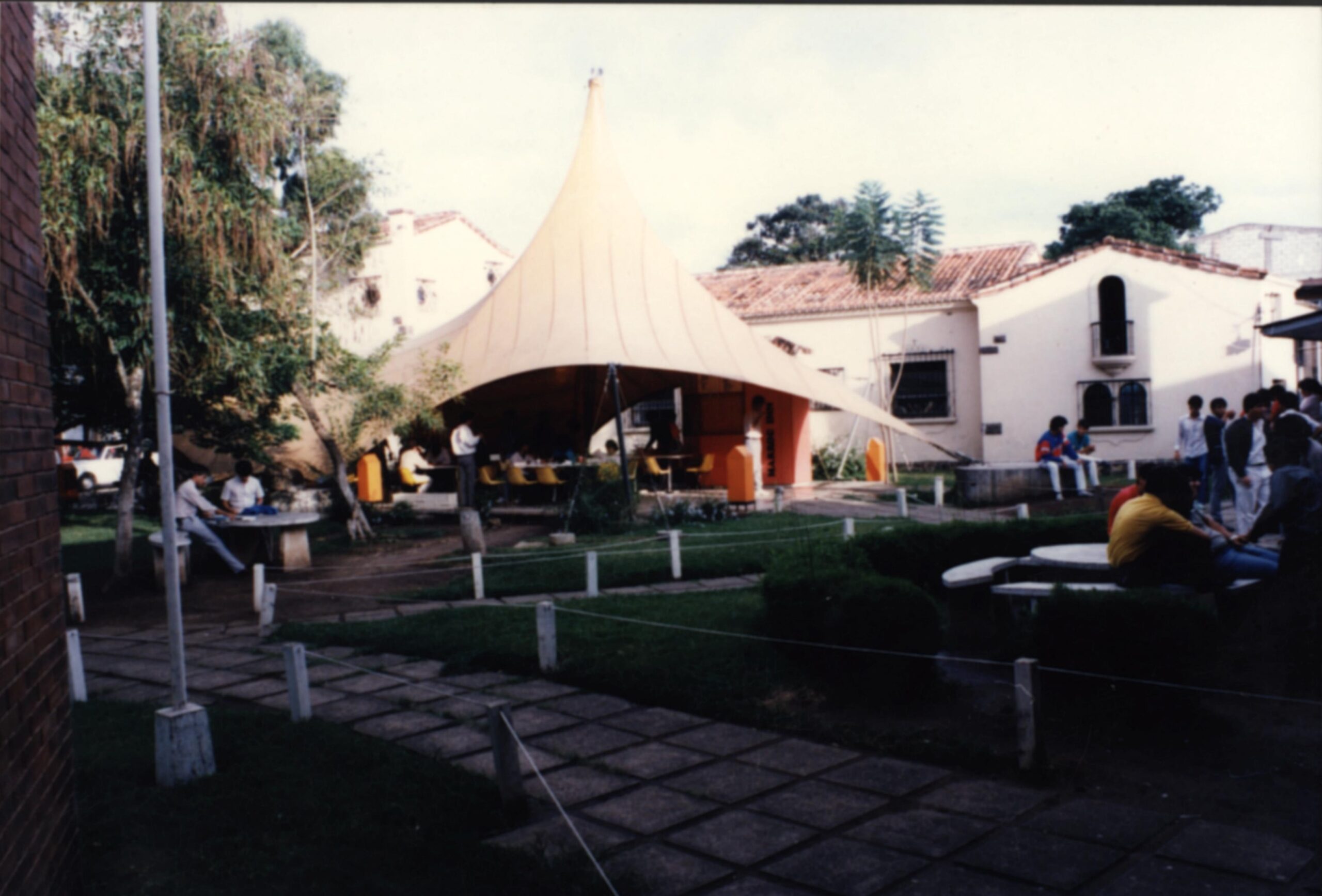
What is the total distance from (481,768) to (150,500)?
14968 millimetres

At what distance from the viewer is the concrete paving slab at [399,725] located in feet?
15.3

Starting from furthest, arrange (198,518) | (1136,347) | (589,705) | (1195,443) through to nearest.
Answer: (1136,347) → (1195,443) → (198,518) → (589,705)

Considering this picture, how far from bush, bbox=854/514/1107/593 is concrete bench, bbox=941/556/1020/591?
62cm

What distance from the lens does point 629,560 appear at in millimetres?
9125

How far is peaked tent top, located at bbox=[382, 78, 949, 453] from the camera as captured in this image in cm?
1289

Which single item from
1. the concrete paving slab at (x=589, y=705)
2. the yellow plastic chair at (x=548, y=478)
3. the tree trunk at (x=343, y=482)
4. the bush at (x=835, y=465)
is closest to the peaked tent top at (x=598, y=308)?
the tree trunk at (x=343, y=482)

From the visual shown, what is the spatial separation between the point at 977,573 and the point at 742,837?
3.06m

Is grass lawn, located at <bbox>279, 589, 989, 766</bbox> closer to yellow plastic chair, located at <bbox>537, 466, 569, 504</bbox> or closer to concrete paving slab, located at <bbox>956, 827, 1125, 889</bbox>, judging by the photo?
concrete paving slab, located at <bbox>956, 827, 1125, 889</bbox>

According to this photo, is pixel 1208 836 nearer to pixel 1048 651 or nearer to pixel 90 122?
pixel 1048 651

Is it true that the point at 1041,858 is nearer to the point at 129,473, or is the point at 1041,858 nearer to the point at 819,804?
the point at 819,804

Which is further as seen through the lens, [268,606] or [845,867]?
[268,606]

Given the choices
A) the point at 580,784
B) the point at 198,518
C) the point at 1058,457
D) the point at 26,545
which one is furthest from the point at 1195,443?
the point at 26,545

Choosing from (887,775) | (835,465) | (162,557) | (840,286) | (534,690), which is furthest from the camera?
(840,286)

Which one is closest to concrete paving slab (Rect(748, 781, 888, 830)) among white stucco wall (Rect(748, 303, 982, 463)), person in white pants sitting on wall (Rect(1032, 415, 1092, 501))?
person in white pants sitting on wall (Rect(1032, 415, 1092, 501))
